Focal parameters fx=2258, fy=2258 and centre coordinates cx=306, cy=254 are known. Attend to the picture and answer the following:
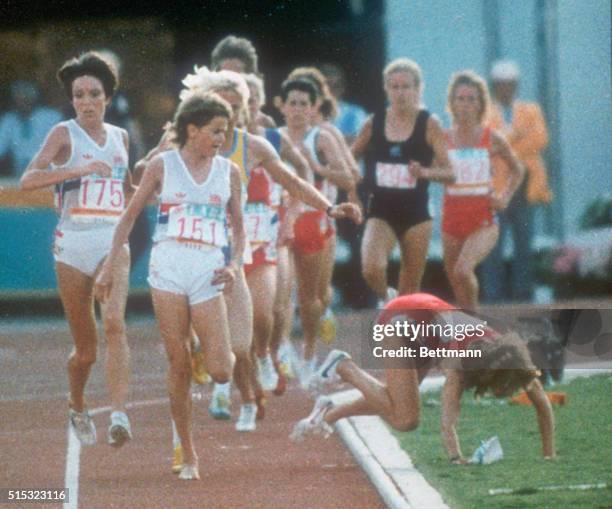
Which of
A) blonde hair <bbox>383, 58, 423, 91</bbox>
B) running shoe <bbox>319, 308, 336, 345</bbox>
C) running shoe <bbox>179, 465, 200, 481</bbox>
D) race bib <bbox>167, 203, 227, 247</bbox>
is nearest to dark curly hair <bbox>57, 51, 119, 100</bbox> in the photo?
race bib <bbox>167, 203, 227, 247</bbox>

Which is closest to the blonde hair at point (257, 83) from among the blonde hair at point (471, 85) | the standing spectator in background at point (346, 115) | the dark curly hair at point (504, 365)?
the standing spectator in background at point (346, 115)

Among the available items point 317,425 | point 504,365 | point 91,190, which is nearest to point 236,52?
point 91,190

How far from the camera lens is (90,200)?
8.02 meters

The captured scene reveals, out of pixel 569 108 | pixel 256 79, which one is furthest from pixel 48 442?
pixel 569 108

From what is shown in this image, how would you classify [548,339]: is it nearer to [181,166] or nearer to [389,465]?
[389,465]

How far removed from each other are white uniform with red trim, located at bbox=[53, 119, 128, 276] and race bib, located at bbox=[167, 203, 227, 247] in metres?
0.63

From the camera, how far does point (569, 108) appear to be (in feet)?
28.1

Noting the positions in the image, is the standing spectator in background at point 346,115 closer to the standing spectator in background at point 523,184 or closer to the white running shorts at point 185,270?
the standing spectator in background at point 523,184

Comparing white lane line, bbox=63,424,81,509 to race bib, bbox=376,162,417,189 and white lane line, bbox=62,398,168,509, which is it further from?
race bib, bbox=376,162,417,189

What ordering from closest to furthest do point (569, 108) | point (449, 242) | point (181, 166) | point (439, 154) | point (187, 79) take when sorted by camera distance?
point (181, 166), point (187, 79), point (569, 108), point (439, 154), point (449, 242)

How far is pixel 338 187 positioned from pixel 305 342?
0.78 m

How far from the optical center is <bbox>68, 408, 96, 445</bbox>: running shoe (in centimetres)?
838

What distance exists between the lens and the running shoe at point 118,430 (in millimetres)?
7898

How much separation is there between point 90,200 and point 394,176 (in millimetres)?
2248
